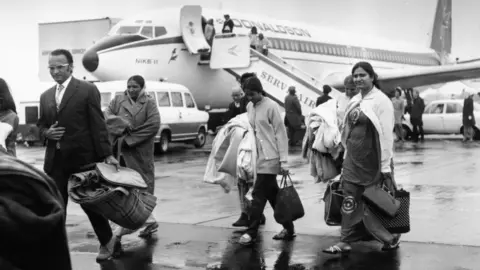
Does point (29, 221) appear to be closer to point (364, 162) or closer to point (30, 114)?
point (364, 162)

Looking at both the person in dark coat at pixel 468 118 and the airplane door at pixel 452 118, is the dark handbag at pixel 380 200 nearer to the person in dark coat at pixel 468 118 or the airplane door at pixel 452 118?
the person in dark coat at pixel 468 118

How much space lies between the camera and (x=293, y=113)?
71.7ft

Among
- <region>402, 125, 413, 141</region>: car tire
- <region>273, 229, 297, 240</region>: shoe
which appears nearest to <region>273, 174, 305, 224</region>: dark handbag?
<region>273, 229, 297, 240</region>: shoe

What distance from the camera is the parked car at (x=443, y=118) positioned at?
25.0m

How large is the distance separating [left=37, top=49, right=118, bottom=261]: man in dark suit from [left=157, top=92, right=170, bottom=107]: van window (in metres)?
13.5

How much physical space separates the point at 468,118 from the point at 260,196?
17521 mm

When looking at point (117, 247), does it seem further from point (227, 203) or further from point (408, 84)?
point (408, 84)

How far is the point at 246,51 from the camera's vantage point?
23.9 m

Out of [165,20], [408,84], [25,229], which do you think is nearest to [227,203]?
[25,229]

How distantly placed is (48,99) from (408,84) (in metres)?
24.6

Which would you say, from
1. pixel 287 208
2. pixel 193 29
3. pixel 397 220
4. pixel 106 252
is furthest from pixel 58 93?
pixel 193 29

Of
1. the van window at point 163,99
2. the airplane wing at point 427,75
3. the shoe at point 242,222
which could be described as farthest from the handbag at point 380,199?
the airplane wing at point 427,75

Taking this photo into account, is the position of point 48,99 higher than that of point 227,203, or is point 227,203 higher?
Result: point 48,99

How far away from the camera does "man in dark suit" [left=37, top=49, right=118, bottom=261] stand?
6.39m
